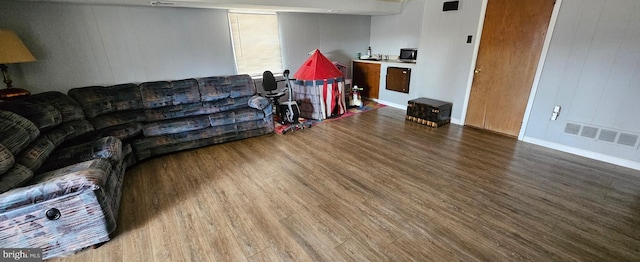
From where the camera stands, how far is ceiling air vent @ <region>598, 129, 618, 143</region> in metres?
2.90

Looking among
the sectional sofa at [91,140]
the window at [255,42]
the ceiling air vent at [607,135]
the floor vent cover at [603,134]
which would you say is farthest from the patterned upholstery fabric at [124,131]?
the ceiling air vent at [607,135]

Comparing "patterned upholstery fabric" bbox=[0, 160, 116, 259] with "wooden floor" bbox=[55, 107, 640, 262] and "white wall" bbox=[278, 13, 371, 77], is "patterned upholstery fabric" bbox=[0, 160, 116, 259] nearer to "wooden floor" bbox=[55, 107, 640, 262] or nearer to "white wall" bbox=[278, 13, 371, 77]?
"wooden floor" bbox=[55, 107, 640, 262]

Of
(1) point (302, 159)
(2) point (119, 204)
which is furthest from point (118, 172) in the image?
(1) point (302, 159)

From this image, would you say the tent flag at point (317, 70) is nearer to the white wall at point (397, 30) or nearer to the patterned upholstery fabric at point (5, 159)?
the white wall at point (397, 30)

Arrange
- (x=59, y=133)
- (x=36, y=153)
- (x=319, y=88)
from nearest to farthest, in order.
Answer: (x=36, y=153)
(x=59, y=133)
(x=319, y=88)

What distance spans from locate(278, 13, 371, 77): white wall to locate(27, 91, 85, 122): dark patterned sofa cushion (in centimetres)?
329

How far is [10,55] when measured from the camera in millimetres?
2658

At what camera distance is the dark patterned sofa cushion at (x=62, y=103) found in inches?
105

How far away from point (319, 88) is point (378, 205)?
273 cm

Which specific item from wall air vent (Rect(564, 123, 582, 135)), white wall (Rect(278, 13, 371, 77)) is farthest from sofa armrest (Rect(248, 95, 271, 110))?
wall air vent (Rect(564, 123, 582, 135))

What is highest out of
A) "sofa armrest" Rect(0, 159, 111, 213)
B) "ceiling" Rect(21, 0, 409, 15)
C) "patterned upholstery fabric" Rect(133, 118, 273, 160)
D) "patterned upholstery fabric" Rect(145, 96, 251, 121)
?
"ceiling" Rect(21, 0, 409, 15)

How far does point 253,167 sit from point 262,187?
482mm

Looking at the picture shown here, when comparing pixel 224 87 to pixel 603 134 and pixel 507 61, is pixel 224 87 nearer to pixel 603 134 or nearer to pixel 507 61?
pixel 507 61

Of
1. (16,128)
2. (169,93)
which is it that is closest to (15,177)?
(16,128)
